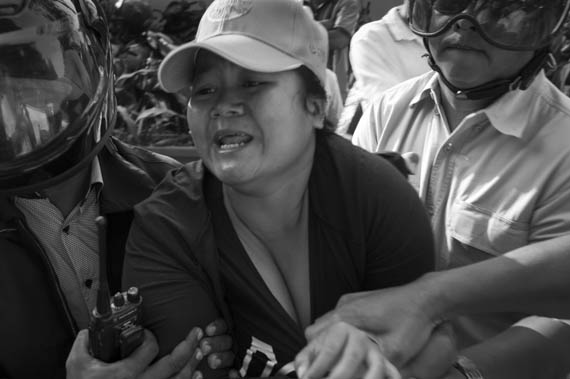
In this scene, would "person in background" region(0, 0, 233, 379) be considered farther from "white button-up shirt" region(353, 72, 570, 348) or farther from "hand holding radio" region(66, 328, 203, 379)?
"white button-up shirt" region(353, 72, 570, 348)

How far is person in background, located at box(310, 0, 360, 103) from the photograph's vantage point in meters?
5.26

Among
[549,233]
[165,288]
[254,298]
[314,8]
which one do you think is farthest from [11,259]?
[314,8]

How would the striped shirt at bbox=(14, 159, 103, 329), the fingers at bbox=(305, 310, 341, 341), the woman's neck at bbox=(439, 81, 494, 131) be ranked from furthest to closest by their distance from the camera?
the woman's neck at bbox=(439, 81, 494, 131) → the striped shirt at bbox=(14, 159, 103, 329) → the fingers at bbox=(305, 310, 341, 341)

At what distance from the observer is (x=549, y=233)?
1.63 meters

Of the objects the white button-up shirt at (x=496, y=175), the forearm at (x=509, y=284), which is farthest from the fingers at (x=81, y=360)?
the white button-up shirt at (x=496, y=175)

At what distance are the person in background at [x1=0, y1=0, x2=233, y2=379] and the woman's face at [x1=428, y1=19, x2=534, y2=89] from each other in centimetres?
85

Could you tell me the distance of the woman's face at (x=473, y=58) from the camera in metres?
1.69

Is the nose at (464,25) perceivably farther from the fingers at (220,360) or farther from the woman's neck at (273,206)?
the fingers at (220,360)

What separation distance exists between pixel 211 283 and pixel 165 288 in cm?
11

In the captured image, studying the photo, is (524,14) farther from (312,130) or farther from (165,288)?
(165,288)

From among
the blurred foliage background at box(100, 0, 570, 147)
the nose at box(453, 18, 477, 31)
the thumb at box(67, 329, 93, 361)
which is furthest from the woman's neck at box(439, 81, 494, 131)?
the blurred foliage background at box(100, 0, 570, 147)

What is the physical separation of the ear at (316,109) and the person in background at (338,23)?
365 centimetres

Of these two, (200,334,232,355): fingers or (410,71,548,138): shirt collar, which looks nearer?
(200,334,232,355): fingers

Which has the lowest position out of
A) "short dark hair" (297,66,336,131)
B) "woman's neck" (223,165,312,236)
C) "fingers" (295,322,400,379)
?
"fingers" (295,322,400,379)
